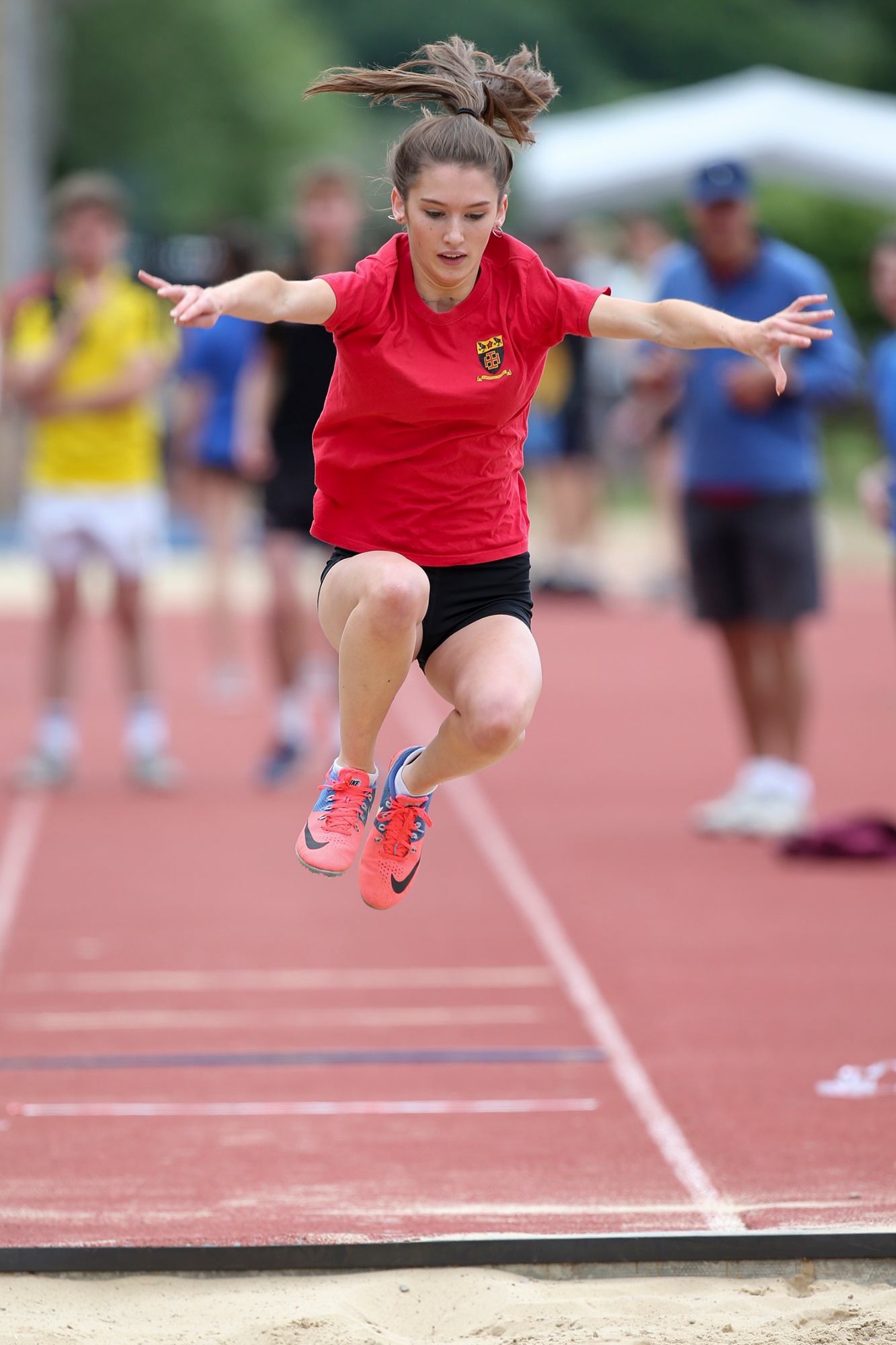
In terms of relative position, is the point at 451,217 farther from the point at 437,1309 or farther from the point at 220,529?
the point at 220,529

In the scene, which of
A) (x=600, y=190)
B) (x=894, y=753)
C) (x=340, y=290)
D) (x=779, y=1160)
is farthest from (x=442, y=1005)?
(x=600, y=190)

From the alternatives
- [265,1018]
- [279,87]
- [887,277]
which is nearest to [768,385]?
[887,277]

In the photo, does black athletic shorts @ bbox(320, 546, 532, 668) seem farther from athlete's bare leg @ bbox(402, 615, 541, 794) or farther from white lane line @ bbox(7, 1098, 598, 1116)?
white lane line @ bbox(7, 1098, 598, 1116)

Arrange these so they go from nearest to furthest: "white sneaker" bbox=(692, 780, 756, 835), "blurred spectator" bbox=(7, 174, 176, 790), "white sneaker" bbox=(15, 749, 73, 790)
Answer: "white sneaker" bbox=(692, 780, 756, 835)
"blurred spectator" bbox=(7, 174, 176, 790)
"white sneaker" bbox=(15, 749, 73, 790)

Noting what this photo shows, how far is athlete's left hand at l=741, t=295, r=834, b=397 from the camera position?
394 cm

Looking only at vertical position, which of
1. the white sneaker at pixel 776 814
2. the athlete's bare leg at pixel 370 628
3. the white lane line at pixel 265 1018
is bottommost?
the white lane line at pixel 265 1018

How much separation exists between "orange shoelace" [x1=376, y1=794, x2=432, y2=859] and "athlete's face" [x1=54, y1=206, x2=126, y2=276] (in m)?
4.62

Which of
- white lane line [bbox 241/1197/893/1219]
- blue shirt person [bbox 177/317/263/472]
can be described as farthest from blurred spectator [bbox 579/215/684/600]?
white lane line [bbox 241/1197/893/1219]

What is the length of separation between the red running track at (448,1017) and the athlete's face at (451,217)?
2081 mm

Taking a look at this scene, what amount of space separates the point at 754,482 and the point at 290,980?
285 centimetres

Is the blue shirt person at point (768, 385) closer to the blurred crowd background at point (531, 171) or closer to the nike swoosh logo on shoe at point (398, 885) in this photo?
the blurred crowd background at point (531, 171)

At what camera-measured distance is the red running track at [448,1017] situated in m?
4.49

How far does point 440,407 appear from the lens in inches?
158

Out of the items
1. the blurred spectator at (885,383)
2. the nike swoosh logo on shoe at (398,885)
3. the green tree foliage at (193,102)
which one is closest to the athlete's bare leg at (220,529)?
the blurred spectator at (885,383)
